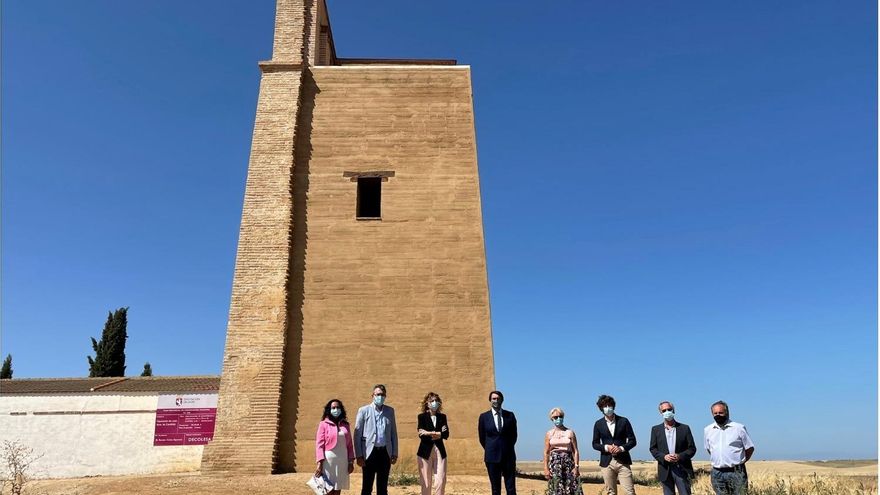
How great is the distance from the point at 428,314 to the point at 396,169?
3221mm

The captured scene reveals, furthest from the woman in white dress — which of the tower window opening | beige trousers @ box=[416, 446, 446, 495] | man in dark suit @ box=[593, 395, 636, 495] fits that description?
the tower window opening

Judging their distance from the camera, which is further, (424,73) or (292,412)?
(424,73)

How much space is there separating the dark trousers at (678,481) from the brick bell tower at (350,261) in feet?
15.9

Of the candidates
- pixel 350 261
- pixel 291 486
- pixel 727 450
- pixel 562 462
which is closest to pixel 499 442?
pixel 562 462

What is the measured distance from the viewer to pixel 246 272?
11.9 metres

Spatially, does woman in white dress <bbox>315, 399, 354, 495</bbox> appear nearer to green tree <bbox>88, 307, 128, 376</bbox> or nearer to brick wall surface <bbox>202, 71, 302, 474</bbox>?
brick wall surface <bbox>202, 71, 302, 474</bbox>

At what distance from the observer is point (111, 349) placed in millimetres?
27281

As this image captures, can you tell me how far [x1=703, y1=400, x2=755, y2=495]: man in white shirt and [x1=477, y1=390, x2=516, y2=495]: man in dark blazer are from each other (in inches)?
79.5

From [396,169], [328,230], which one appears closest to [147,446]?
[328,230]

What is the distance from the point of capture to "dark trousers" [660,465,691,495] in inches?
251

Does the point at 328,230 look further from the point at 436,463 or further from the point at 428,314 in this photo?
the point at 436,463

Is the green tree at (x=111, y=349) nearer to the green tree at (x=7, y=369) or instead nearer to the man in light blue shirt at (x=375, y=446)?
the green tree at (x=7, y=369)

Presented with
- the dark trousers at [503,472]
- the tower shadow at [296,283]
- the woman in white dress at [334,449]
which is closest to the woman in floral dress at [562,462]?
the dark trousers at [503,472]

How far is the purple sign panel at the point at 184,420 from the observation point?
53.8 feet
